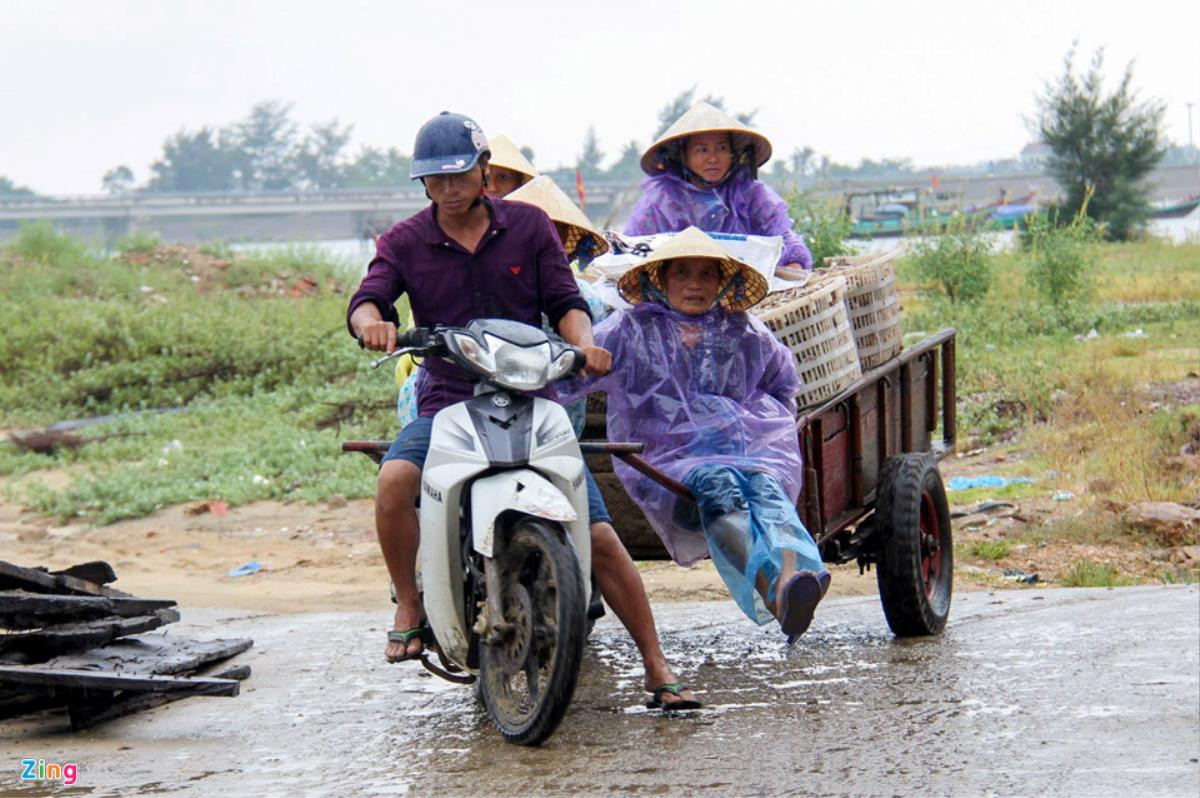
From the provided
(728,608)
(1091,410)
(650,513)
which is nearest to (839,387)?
(650,513)

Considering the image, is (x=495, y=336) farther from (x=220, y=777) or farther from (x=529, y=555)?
(x=220, y=777)

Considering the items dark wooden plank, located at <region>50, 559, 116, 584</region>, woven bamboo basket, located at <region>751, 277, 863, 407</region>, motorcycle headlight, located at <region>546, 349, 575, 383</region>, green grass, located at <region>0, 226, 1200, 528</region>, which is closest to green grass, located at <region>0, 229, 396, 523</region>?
green grass, located at <region>0, 226, 1200, 528</region>

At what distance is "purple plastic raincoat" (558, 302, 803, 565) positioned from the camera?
18.3 feet

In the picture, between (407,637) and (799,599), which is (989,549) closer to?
(799,599)

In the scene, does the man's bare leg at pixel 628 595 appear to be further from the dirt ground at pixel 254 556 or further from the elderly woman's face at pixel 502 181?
the dirt ground at pixel 254 556

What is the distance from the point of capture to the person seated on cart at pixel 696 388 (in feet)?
18.0

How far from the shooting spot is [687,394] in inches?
223

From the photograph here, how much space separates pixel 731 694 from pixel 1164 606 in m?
2.32

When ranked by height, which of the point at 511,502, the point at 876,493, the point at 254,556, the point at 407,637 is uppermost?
the point at 511,502

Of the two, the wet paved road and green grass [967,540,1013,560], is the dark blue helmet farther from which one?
green grass [967,540,1013,560]

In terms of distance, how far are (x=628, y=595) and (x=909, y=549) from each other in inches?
62.8

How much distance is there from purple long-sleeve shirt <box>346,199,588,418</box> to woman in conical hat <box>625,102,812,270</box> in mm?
1920

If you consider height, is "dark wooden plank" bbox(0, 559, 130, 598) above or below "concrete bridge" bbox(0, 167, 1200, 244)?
below

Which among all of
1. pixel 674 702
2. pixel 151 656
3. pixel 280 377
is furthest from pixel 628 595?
pixel 280 377
